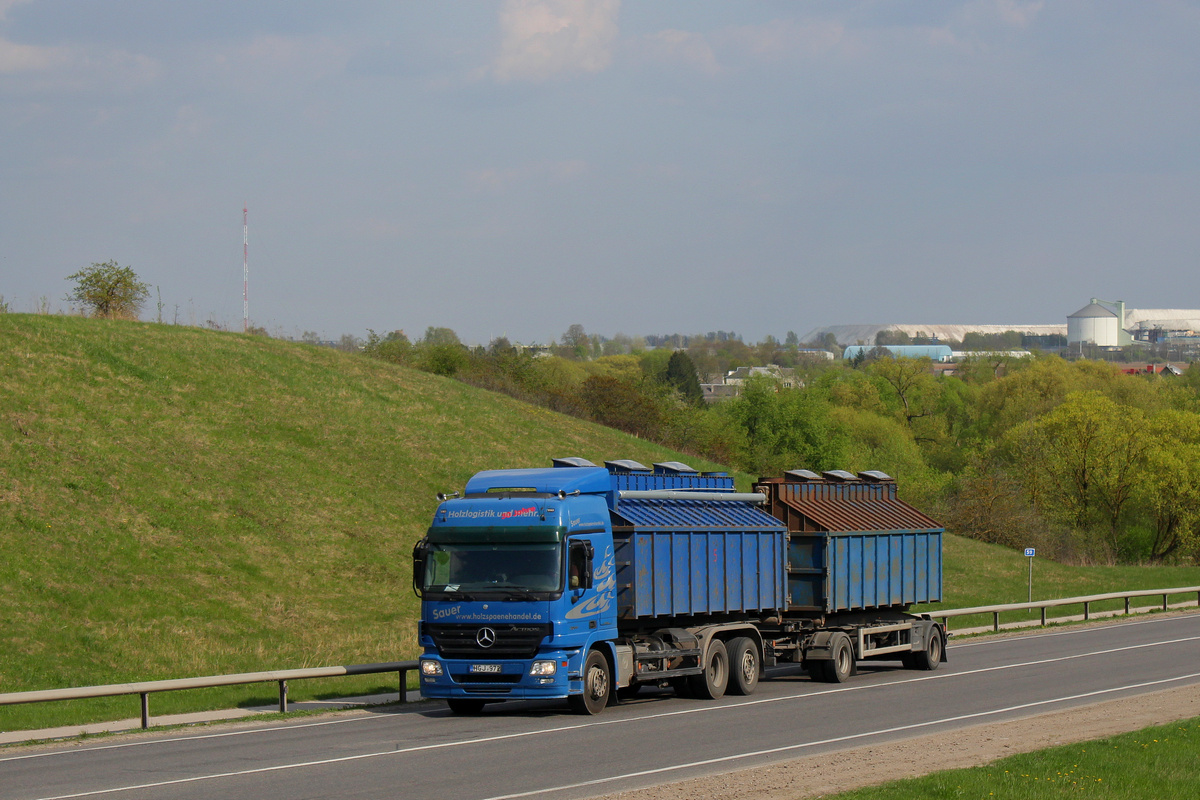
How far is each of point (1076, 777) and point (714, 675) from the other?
355 inches

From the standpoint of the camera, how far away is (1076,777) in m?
12.0

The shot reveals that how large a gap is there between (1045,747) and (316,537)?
2754 cm

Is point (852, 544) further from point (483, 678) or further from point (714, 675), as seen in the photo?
point (483, 678)

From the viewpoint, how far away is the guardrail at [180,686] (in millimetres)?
17569

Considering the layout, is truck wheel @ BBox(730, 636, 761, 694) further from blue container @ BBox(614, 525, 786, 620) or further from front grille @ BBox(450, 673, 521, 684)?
front grille @ BBox(450, 673, 521, 684)

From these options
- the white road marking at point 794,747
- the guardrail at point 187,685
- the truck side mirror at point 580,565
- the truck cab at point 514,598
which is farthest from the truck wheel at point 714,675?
the guardrail at point 187,685

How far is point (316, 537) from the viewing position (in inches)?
1501

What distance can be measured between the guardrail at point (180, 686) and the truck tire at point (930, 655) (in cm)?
1071

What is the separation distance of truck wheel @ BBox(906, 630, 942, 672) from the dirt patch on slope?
6.87 m

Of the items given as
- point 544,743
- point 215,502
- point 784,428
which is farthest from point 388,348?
point 544,743

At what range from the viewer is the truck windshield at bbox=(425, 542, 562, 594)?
17.5 metres

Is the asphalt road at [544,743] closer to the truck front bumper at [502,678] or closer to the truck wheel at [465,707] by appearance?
the truck wheel at [465,707]

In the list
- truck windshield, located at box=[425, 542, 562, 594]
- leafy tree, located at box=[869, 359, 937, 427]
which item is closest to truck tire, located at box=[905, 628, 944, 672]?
truck windshield, located at box=[425, 542, 562, 594]

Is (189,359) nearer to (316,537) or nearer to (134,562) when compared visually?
(316,537)
